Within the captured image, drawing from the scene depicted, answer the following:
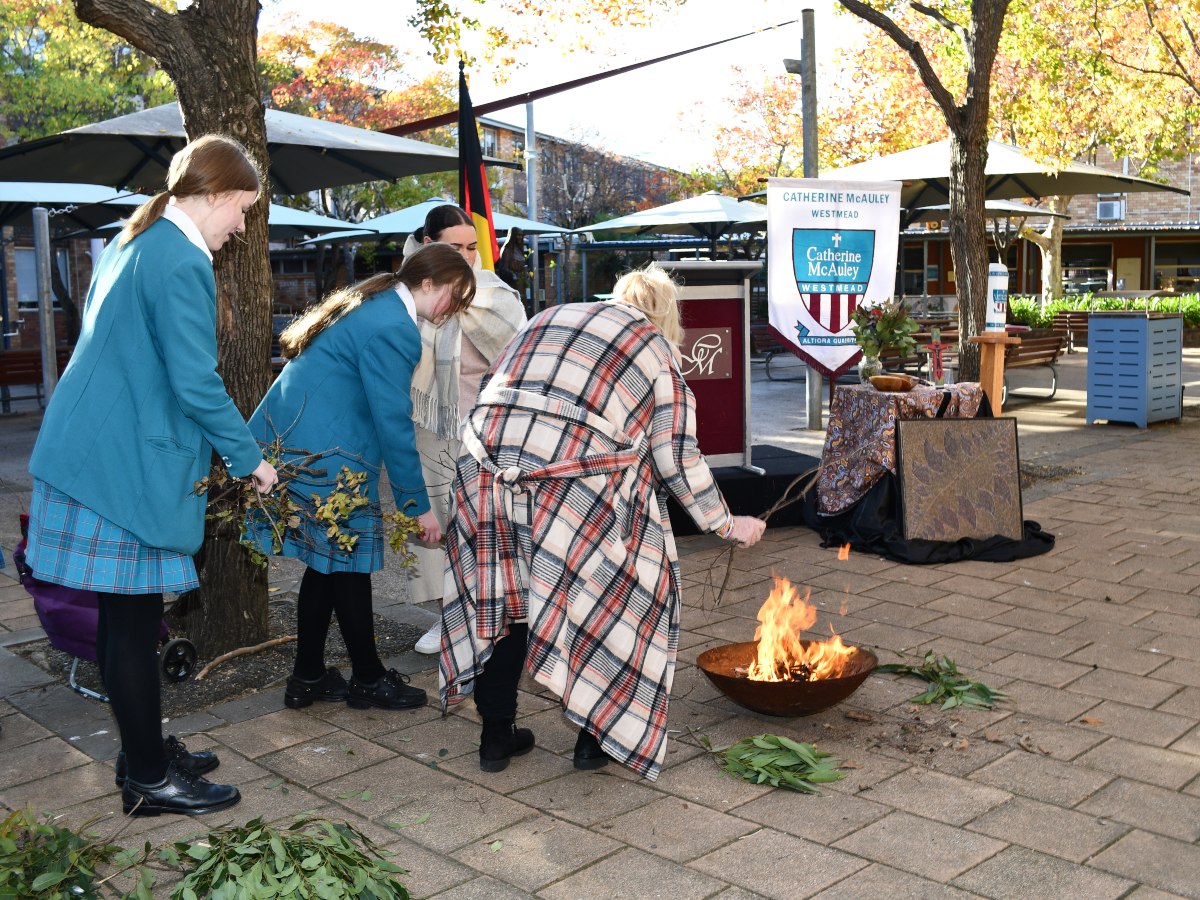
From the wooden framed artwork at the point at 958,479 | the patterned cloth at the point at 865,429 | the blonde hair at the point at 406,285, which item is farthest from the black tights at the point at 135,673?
the wooden framed artwork at the point at 958,479

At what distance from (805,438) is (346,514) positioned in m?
8.11

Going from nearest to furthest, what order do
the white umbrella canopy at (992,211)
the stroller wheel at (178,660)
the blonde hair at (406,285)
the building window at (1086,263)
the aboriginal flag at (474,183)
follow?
the blonde hair at (406,285) → the stroller wheel at (178,660) → the aboriginal flag at (474,183) → the white umbrella canopy at (992,211) → the building window at (1086,263)

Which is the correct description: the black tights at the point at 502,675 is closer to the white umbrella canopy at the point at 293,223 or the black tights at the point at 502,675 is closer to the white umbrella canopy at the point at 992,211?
the white umbrella canopy at the point at 293,223

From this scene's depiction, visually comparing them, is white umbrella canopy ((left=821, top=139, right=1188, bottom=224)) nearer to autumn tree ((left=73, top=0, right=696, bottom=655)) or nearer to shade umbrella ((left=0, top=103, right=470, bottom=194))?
shade umbrella ((left=0, top=103, right=470, bottom=194))

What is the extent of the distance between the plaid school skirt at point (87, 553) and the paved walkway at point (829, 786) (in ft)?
2.34

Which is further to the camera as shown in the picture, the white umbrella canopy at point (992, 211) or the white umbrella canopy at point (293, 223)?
the white umbrella canopy at point (992, 211)

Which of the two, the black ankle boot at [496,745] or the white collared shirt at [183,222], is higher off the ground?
the white collared shirt at [183,222]

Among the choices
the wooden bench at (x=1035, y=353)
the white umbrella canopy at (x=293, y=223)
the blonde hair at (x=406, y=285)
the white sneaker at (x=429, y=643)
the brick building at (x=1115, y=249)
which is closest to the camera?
the blonde hair at (x=406, y=285)

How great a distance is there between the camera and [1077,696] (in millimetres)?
4438

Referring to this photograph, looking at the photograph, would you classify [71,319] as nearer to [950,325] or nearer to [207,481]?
Answer: [950,325]

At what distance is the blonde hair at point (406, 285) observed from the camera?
163 inches

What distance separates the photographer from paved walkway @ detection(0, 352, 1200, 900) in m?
3.13

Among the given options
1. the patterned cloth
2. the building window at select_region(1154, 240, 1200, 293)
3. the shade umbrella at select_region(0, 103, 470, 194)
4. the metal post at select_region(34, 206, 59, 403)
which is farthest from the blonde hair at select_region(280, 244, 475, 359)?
the building window at select_region(1154, 240, 1200, 293)

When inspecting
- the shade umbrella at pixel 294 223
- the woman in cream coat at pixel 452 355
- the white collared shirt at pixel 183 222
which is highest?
the shade umbrella at pixel 294 223
